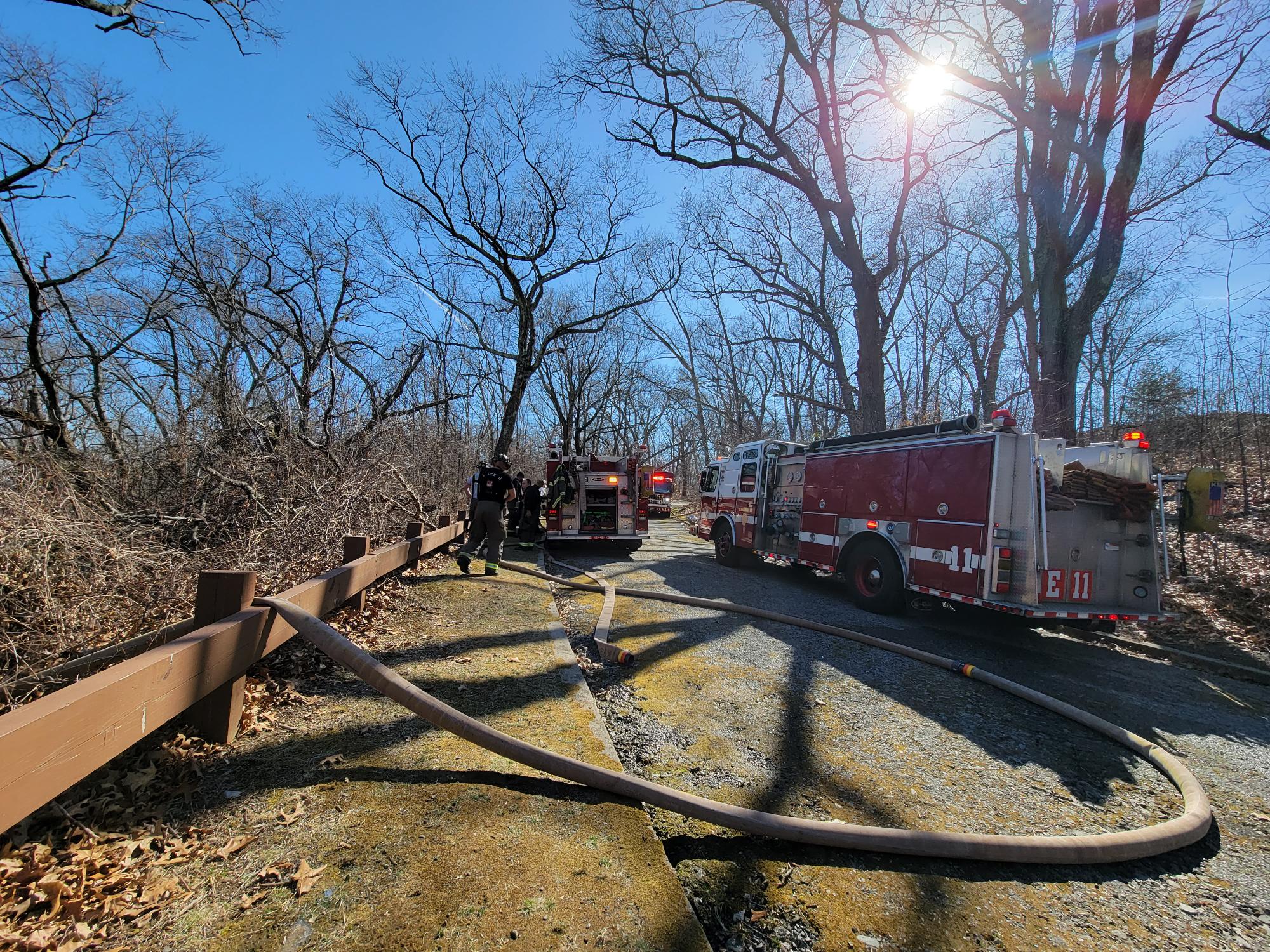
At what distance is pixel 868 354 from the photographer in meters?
14.9

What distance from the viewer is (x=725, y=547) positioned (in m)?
11.8

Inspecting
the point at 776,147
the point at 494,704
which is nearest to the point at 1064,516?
the point at 494,704

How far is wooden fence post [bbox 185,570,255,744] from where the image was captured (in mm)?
2814

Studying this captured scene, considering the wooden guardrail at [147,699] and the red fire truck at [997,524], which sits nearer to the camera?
the wooden guardrail at [147,699]

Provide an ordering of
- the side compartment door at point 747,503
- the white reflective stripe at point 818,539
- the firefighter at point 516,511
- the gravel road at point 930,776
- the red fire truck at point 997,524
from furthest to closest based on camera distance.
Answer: the firefighter at point 516,511, the side compartment door at point 747,503, the white reflective stripe at point 818,539, the red fire truck at point 997,524, the gravel road at point 930,776

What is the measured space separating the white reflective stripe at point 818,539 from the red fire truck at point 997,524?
97 millimetres

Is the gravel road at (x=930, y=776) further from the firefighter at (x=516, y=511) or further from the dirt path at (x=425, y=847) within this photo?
the firefighter at (x=516, y=511)

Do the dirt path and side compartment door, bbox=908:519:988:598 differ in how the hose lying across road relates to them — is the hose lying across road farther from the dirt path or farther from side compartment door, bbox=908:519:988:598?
side compartment door, bbox=908:519:988:598

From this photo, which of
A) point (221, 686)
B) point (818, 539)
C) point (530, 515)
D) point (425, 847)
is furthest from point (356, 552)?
point (530, 515)

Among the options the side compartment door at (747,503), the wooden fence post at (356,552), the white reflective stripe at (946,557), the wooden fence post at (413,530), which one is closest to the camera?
the wooden fence post at (356,552)

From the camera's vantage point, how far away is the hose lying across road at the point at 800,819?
238 cm

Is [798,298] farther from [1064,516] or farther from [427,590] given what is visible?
[427,590]

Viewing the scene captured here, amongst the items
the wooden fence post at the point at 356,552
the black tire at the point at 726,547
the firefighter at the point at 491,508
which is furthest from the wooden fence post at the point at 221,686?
the black tire at the point at 726,547

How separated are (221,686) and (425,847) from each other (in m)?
1.40
